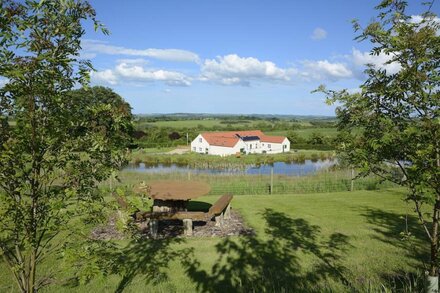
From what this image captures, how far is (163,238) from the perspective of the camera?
9922 mm

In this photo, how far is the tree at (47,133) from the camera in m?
3.26

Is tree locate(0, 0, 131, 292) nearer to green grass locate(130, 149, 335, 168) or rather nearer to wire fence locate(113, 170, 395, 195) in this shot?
wire fence locate(113, 170, 395, 195)

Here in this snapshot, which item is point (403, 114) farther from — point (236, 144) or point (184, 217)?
point (236, 144)

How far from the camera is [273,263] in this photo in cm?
787

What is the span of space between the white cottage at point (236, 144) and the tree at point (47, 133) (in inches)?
1974

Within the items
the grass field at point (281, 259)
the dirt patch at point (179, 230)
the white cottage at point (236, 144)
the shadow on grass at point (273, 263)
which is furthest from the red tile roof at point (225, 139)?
the shadow on grass at point (273, 263)

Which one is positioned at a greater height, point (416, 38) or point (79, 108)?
point (416, 38)

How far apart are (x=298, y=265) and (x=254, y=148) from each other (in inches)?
2085

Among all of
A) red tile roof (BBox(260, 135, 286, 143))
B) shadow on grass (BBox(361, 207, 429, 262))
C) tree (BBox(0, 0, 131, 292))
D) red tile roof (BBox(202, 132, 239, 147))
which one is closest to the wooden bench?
shadow on grass (BBox(361, 207, 429, 262))

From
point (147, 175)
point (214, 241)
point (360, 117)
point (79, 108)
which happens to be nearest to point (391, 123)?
point (360, 117)

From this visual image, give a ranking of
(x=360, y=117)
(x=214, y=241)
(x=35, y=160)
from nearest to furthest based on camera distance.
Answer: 1. (x=35, y=160)
2. (x=360, y=117)
3. (x=214, y=241)

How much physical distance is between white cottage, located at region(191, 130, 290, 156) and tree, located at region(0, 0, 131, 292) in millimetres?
50147

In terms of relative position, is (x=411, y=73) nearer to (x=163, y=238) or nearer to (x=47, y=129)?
(x=47, y=129)

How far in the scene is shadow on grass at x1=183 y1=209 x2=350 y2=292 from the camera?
6766mm
